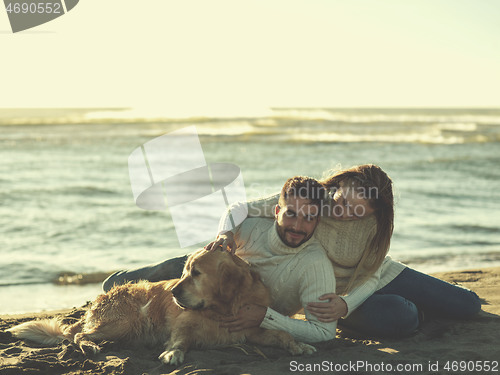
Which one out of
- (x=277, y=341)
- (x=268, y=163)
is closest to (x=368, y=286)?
(x=277, y=341)

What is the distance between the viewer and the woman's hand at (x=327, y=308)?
3859 millimetres

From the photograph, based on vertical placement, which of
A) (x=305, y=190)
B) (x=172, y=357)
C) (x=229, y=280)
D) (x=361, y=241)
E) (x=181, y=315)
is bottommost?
(x=172, y=357)

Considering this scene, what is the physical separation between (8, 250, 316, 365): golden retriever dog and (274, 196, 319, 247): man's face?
39 centimetres

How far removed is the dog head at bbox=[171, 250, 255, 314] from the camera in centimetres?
379

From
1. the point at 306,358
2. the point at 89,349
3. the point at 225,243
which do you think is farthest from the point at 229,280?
the point at 89,349

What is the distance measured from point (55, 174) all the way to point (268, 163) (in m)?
7.08

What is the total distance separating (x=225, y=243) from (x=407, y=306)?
158cm

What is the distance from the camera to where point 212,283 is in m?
3.80

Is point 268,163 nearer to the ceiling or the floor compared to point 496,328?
nearer to the floor

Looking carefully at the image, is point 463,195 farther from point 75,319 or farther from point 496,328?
point 75,319

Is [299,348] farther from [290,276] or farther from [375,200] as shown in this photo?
[375,200]

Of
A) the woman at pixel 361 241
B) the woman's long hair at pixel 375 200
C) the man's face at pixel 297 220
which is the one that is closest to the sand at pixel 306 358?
the woman at pixel 361 241

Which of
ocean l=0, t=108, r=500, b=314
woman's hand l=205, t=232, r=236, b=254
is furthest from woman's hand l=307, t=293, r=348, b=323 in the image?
ocean l=0, t=108, r=500, b=314

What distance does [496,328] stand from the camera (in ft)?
14.5
